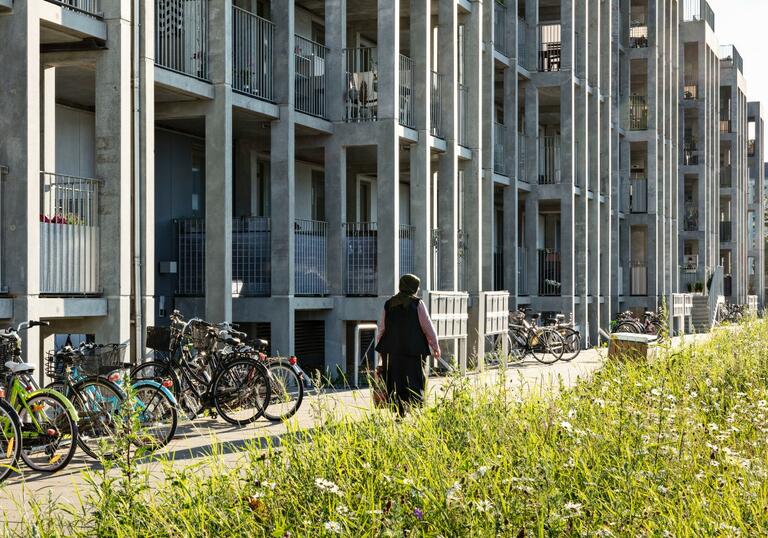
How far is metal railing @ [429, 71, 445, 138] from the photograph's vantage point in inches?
925

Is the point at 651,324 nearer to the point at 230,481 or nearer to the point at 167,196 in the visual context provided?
the point at 167,196

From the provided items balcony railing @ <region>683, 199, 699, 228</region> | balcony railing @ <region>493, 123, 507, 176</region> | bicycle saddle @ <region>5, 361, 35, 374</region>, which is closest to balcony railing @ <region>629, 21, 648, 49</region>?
balcony railing @ <region>683, 199, 699, 228</region>

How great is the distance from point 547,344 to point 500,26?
29.8ft

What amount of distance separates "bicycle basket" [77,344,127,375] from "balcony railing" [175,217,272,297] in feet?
26.0

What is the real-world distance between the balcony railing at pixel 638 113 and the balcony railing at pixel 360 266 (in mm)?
23028

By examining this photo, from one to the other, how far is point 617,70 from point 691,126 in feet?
64.9

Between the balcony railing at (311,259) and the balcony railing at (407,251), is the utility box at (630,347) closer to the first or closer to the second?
the balcony railing at (311,259)

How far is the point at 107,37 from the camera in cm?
1356

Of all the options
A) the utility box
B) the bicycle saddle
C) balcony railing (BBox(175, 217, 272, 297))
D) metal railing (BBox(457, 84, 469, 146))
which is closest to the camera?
the bicycle saddle

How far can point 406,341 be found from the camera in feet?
38.4

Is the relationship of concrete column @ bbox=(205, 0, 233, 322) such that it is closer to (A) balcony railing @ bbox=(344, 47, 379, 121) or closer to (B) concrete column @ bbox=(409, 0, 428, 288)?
(A) balcony railing @ bbox=(344, 47, 379, 121)

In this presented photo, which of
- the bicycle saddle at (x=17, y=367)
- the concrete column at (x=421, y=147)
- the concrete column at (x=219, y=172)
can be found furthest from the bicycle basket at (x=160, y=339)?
the concrete column at (x=421, y=147)

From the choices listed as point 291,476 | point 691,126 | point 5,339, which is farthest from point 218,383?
point 691,126

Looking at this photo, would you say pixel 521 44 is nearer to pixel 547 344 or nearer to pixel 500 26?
pixel 500 26
